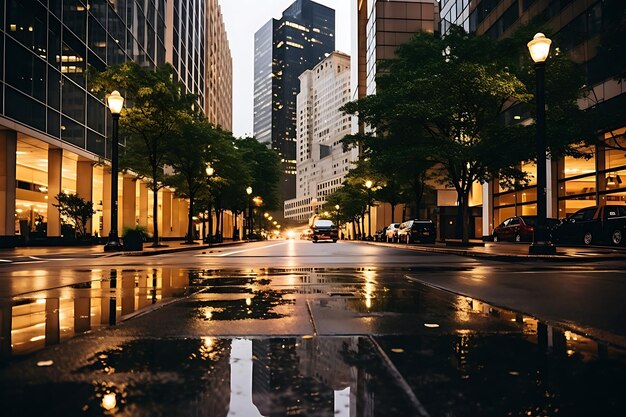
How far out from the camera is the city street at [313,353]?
253cm

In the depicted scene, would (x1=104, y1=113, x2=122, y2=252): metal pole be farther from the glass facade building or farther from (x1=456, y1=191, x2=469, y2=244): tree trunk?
(x1=456, y1=191, x2=469, y2=244): tree trunk

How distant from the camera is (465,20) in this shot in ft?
Answer: 182

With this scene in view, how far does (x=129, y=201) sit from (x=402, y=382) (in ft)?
146

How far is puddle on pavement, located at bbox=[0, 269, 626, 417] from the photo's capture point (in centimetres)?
247

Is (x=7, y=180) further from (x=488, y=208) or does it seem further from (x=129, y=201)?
(x=488, y=208)

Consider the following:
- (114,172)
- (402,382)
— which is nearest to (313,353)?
(402,382)

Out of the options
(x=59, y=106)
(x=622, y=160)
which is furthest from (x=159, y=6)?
(x=622, y=160)

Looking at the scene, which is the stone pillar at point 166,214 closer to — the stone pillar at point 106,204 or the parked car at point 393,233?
the stone pillar at point 106,204

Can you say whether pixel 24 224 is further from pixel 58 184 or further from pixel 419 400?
pixel 419 400

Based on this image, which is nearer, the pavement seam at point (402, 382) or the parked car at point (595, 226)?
the pavement seam at point (402, 382)

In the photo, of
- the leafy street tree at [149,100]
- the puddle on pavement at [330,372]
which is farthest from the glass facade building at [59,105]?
the puddle on pavement at [330,372]

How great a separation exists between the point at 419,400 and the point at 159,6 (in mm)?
57669

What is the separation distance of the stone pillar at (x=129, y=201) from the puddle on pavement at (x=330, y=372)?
40.5 metres

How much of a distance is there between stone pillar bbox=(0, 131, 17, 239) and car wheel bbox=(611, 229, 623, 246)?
3125 cm
